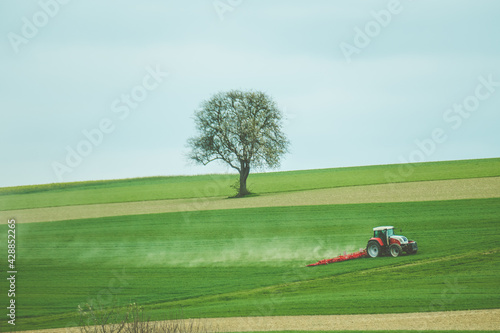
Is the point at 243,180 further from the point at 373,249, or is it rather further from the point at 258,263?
the point at 373,249

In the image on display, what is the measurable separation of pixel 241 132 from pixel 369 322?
49134mm

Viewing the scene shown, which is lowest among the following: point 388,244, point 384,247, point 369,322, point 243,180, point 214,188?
point 369,322

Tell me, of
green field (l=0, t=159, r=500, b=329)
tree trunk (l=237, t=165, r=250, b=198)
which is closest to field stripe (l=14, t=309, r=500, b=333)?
green field (l=0, t=159, r=500, b=329)

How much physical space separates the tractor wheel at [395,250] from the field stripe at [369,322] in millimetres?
10814

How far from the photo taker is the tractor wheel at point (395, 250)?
30.5 m

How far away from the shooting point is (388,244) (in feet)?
102

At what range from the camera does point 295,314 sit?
20656 mm

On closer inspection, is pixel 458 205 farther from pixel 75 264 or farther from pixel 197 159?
pixel 197 159

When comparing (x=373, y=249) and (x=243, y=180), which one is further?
(x=243, y=180)

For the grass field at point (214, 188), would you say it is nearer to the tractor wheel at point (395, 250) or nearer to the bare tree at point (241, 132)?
the bare tree at point (241, 132)

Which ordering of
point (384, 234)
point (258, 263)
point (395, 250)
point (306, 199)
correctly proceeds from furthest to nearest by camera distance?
point (306, 199), point (258, 263), point (384, 234), point (395, 250)

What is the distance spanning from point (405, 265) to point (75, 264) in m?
17.9

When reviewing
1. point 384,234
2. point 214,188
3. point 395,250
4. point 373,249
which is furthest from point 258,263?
point 214,188

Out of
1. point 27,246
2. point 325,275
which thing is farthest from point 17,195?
point 325,275
